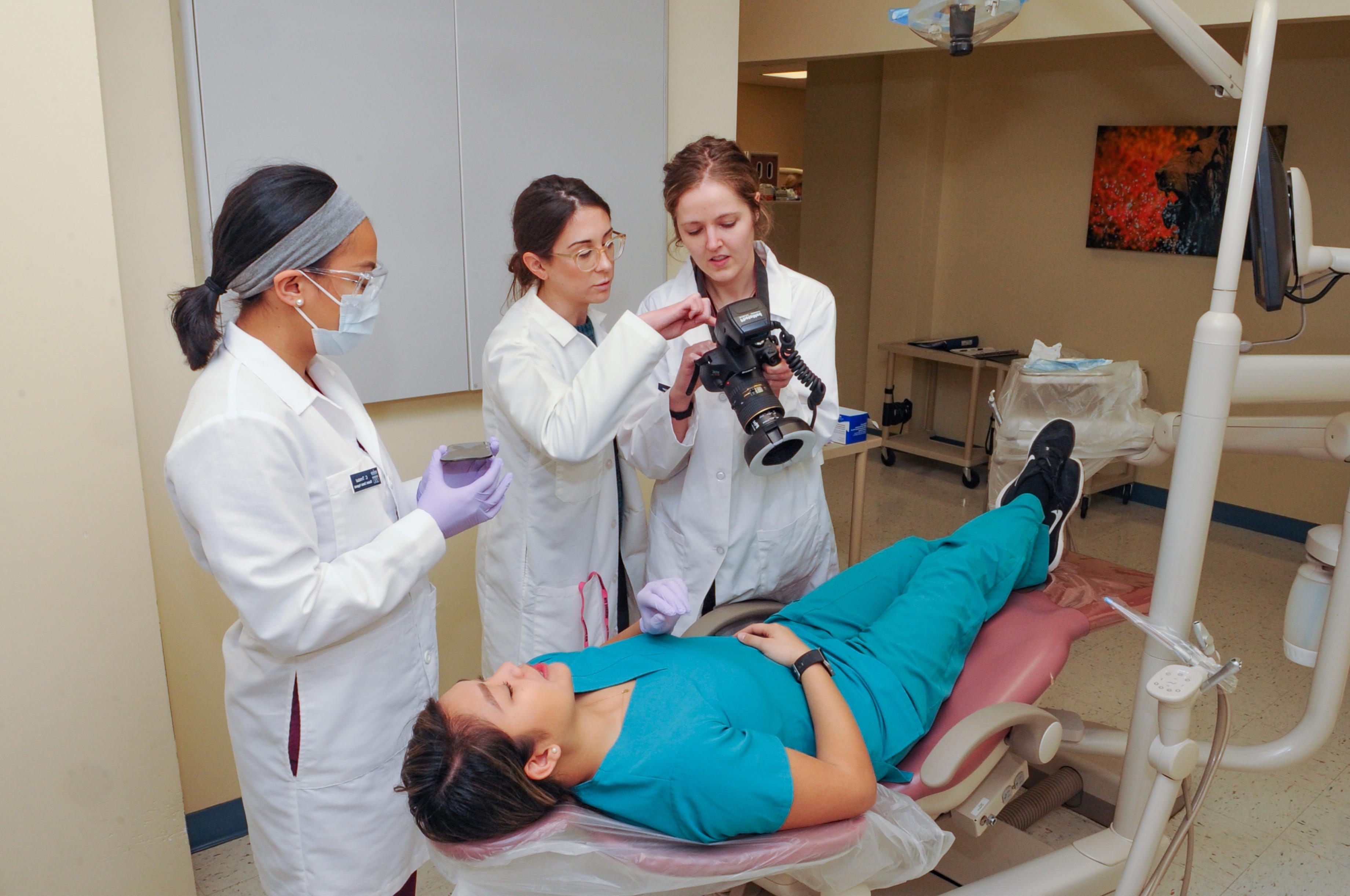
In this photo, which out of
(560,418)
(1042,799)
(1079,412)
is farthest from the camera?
(1079,412)

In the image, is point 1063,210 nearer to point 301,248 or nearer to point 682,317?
point 682,317

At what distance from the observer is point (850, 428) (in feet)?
9.55

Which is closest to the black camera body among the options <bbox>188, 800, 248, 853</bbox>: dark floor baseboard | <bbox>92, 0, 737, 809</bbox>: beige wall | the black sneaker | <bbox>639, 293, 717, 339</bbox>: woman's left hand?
<bbox>639, 293, 717, 339</bbox>: woman's left hand

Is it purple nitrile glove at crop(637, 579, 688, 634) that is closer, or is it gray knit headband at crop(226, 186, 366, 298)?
gray knit headband at crop(226, 186, 366, 298)

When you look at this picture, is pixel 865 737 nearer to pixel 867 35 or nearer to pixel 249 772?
pixel 249 772

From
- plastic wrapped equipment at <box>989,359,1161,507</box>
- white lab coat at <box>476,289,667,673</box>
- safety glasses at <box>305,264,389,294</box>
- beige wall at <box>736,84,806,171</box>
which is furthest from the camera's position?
beige wall at <box>736,84,806,171</box>

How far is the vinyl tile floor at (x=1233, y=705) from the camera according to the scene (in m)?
2.14

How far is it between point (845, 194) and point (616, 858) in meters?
4.91

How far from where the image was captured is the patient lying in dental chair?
1232 mm

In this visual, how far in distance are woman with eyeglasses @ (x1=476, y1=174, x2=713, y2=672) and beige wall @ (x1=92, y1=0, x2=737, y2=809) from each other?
469 millimetres

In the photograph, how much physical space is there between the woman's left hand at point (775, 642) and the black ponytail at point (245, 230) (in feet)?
3.16

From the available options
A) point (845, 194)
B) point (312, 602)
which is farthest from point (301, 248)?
point (845, 194)

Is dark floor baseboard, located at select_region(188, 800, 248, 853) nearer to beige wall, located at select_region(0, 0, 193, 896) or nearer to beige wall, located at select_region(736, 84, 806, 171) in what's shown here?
beige wall, located at select_region(0, 0, 193, 896)

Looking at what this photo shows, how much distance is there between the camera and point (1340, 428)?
67.9 inches
